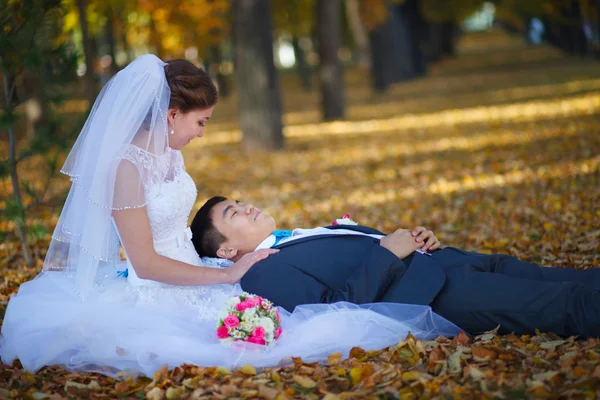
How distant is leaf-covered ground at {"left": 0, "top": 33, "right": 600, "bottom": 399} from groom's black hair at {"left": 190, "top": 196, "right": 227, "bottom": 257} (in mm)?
1023

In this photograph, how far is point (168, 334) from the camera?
4.09m

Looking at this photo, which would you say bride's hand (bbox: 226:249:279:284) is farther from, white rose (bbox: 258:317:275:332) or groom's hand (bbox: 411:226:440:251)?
groom's hand (bbox: 411:226:440:251)

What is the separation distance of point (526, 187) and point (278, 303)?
5549 mm

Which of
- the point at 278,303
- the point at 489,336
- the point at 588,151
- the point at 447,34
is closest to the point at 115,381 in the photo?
the point at 278,303

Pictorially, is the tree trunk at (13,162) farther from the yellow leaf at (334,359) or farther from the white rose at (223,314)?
the yellow leaf at (334,359)

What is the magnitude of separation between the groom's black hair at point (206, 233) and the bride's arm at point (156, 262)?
369 mm

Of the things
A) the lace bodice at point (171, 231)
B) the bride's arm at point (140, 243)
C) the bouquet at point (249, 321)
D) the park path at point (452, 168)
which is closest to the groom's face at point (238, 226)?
the lace bodice at point (171, 231)

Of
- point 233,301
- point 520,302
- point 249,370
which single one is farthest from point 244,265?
point 520,302

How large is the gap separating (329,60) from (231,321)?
1491 centimetres

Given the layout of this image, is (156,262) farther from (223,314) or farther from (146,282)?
(223,314)

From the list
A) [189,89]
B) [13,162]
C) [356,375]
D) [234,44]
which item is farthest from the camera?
[234,44]

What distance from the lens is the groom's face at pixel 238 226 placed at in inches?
184

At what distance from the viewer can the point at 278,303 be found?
4371 millimetres

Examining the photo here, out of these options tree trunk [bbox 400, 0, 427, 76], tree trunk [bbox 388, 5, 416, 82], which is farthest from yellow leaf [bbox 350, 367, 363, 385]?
tree trunk [bbox 400, 0, 427, 76]
